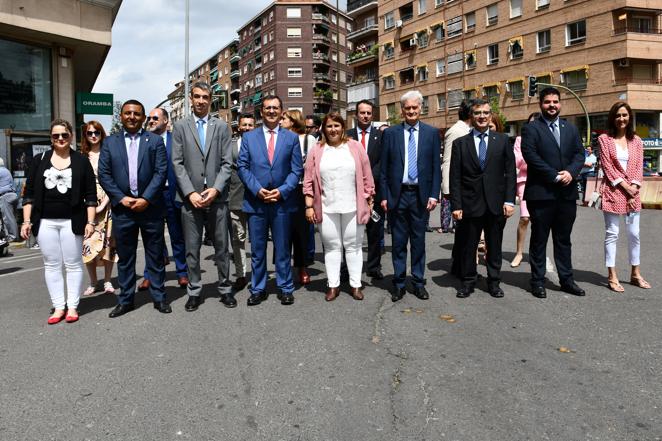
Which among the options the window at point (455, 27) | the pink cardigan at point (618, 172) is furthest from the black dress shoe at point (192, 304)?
the window at point (455, 27)

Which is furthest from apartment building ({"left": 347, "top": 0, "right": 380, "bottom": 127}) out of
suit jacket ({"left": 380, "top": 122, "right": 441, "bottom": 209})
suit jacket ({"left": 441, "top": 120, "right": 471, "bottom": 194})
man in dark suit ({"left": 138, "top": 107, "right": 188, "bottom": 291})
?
suit jacket ({"left": 380, "top": 122, "right": 441, "bottom": 209})

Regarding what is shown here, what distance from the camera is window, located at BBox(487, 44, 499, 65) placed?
129 feet

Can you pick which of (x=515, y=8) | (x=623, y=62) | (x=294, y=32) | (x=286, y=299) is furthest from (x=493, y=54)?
(x=294, y=32)

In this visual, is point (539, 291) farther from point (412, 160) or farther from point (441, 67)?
point (441, 67)

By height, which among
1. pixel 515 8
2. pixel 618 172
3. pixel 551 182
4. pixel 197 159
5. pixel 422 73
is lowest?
pixel 551 182

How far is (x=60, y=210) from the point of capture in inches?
197

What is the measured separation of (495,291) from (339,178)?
2171 mm

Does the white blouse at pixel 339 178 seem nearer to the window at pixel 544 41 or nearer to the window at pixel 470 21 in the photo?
the window at pixel 544 41

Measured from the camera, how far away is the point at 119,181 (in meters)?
5.20

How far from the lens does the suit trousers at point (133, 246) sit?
5.27 m

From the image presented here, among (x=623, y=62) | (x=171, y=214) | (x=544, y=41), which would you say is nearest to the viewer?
(x=171, y=214)

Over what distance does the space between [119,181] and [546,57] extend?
3665 cm

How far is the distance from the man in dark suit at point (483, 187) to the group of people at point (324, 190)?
0.04ft

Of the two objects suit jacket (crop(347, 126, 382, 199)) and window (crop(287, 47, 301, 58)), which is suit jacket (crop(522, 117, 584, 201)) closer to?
suit jacket (crop(347, 126, 382, 199))
